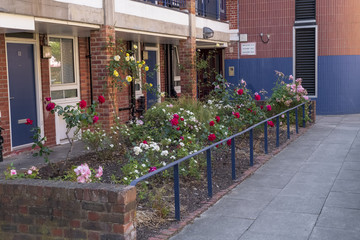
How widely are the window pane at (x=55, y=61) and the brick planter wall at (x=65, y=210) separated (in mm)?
6312

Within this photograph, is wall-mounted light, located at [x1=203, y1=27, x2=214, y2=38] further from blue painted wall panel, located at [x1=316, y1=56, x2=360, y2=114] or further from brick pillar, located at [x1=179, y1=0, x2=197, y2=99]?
blue painted wall panel, located at [x1=316, y1=56, x2=360, y2=114]

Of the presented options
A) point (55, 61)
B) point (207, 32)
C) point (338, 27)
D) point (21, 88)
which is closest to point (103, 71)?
point (55, 61)

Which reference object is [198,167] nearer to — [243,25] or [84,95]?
[84,95]

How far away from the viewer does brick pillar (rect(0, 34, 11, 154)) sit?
30.4 feet

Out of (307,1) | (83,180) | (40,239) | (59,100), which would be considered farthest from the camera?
(307,1)

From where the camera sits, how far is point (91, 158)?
8805 mm

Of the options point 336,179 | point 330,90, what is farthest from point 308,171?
point 330,90

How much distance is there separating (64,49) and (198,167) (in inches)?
205

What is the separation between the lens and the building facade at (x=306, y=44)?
17.4m

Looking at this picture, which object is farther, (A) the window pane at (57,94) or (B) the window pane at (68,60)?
(B) the window pane at (68,60)

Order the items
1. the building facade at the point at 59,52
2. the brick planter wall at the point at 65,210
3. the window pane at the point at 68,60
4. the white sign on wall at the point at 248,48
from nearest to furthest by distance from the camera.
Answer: the brick planter wall at the point at 65,210
the building facade at the point at 59,52
the window pane at the point at 68,60
the white sign on wall at the point at 248,48

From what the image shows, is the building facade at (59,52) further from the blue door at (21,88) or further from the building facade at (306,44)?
the building facade at (306,44)

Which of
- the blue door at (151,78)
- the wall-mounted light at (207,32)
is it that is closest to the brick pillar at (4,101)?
the blue door at (151,78)

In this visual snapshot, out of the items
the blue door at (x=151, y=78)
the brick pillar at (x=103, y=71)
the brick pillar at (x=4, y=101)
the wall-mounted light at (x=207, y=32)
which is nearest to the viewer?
the brick pillar at (x=4, y=101)
